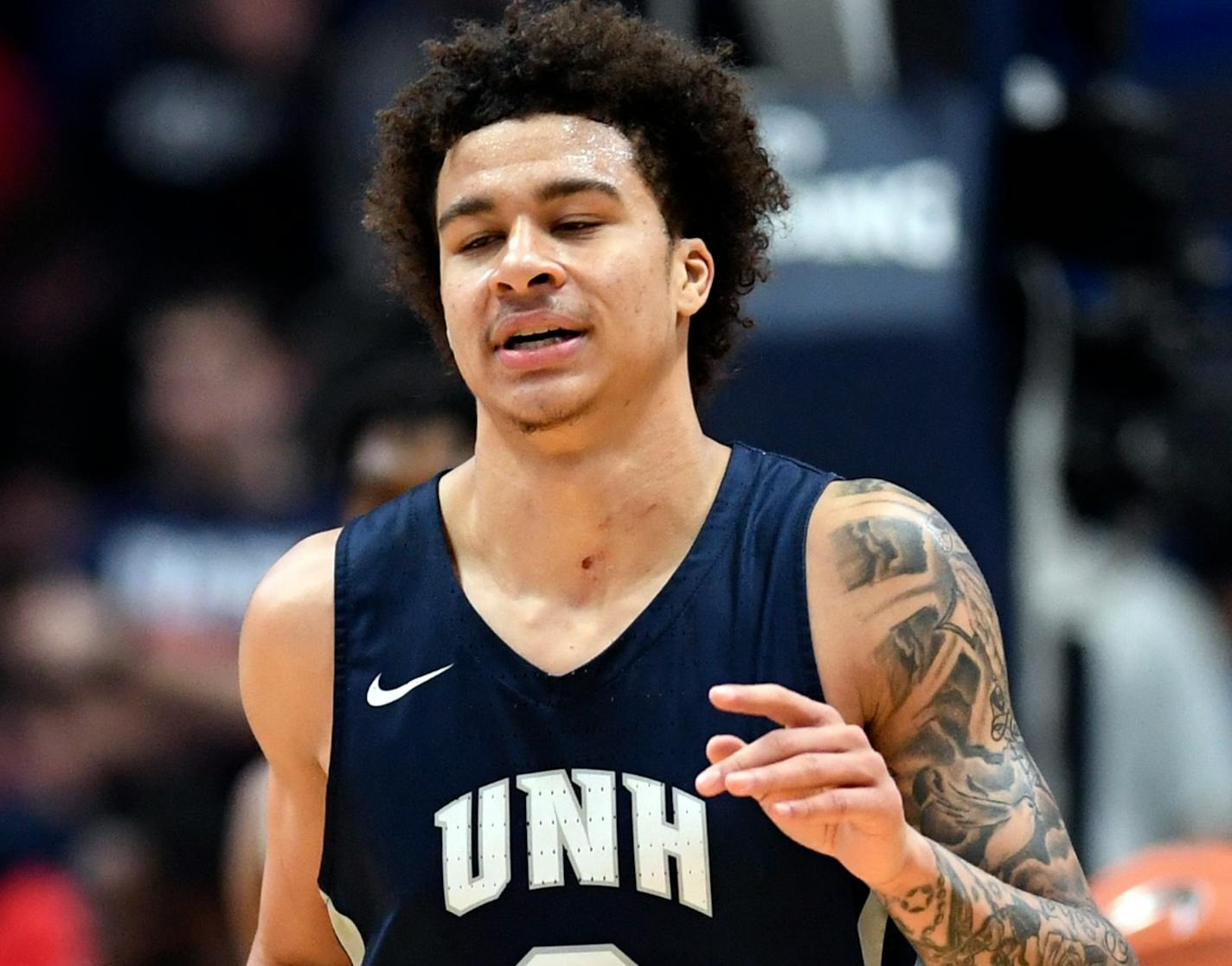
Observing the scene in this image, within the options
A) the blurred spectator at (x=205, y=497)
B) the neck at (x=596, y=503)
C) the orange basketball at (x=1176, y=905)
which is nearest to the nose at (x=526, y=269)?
the neck at (x=596, y=503)

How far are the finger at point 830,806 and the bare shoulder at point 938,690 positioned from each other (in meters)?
0.42

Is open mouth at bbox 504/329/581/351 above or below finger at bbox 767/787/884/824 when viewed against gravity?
above

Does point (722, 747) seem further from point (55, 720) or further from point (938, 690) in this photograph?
point (55, 720)

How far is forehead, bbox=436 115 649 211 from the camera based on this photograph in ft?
11.8

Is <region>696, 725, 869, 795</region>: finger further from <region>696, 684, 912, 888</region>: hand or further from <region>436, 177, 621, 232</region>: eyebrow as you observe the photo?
<region>436, 177, 621, 232</region>: eyebrow

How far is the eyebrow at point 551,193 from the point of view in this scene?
3553 millimetres

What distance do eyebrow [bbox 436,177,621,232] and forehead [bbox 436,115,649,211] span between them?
0.04 ft

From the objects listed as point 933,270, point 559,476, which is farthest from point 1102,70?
point 559,476

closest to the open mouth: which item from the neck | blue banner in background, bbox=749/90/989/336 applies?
the neck

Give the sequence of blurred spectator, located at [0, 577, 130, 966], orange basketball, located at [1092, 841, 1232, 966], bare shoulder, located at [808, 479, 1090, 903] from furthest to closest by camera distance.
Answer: blurred spectator, located at [0, 577, 130, 966] < orange basketball, located at [1092, 841, 1232, 966] < bare shoulder, located at [808, 479, 1090, 903]

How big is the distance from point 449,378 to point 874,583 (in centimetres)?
230

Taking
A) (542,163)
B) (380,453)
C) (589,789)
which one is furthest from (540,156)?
(380,453)

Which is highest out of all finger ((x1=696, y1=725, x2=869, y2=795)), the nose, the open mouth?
the nose

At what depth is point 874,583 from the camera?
11.3ft
